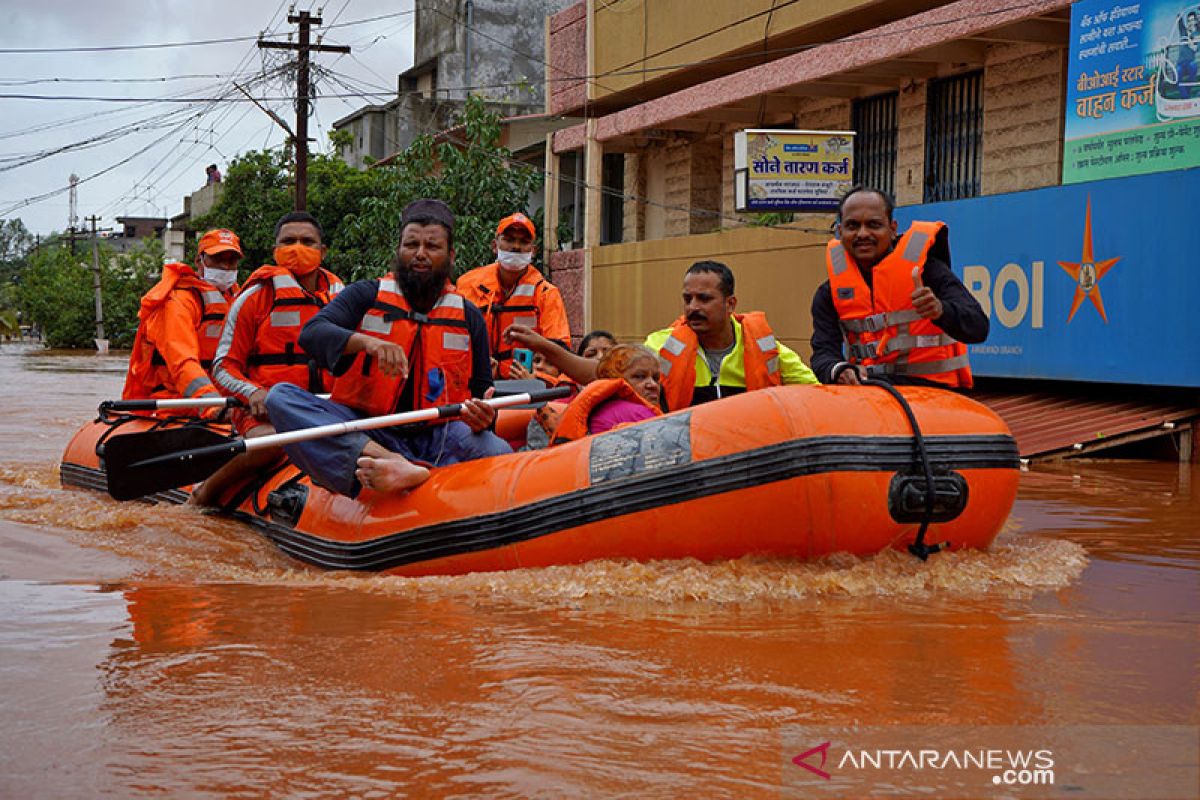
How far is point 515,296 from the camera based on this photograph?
28.4 ft

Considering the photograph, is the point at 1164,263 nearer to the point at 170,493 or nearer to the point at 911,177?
the point at 911,177

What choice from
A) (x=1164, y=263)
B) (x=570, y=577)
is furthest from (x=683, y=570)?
(x=1164, y=263)

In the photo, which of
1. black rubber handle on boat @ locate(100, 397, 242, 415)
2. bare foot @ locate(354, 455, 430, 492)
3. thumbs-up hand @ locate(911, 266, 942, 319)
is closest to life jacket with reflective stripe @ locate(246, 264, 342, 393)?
black rubber handle on boat @ locate(100, 397, 242, 415)

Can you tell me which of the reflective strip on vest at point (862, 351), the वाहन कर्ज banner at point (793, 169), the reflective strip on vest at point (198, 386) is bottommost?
the reflective strip on vest at point (198, 386)

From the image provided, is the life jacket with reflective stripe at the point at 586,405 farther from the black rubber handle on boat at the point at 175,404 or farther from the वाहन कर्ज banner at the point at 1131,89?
the वाहन कर्ज banner at the point at 1131,89

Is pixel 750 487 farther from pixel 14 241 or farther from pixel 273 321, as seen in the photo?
pixel 14 241

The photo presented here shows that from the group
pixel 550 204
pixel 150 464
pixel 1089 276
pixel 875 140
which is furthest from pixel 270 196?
pixel 150 464

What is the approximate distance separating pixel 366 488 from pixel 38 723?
259 cm

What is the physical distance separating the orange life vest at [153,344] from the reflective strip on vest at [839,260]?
3.94m

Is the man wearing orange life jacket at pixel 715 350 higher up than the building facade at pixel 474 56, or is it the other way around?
the building facade at pixel 474 56

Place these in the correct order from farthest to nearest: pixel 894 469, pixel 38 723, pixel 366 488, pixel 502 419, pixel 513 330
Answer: pixel 502 419, pixel 513 330, pixel 366 488, pixel 894 469, pixel 38 723

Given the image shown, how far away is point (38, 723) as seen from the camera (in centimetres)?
359

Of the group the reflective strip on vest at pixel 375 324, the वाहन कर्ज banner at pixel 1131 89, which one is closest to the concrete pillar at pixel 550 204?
the वाहन कर्ज banner at pixel 1131 89

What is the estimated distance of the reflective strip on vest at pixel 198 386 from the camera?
322 inches
